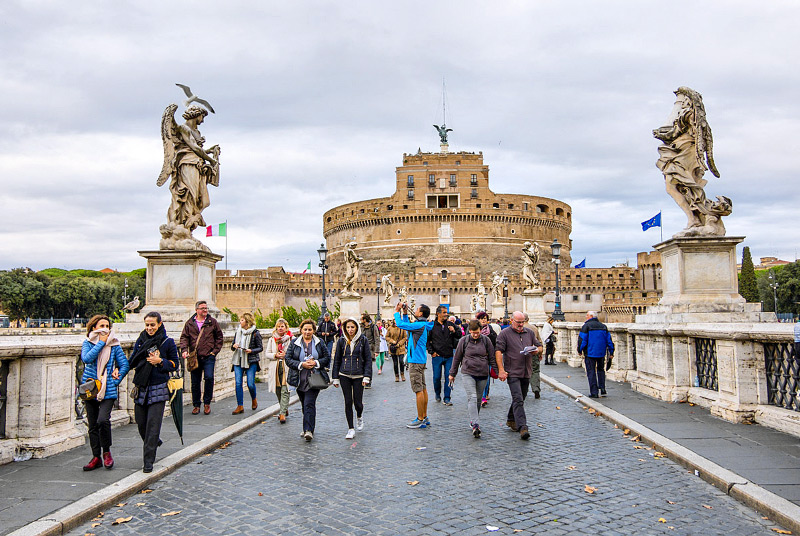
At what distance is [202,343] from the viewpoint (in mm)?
8500

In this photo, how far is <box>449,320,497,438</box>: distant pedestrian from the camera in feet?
24.5

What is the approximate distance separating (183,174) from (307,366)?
3.86 meters

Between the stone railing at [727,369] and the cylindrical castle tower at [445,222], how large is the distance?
70.1 meters

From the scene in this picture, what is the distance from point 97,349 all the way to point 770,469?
18.8 feet

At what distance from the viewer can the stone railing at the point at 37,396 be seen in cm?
562

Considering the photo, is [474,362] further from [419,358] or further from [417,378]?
[419,358]

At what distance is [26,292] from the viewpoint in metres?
60.7

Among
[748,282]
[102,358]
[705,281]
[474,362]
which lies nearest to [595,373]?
[705,281]

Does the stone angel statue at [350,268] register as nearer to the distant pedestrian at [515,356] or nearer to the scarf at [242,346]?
the scarf at [242,346]

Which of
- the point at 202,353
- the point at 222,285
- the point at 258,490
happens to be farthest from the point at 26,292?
the point at 258,490

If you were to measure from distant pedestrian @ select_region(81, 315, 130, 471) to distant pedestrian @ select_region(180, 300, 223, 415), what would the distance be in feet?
9.29

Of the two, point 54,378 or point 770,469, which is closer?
point 770,469

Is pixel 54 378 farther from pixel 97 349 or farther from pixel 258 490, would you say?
pixel 258 490

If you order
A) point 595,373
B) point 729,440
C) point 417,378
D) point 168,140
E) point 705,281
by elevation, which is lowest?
point 729,440
